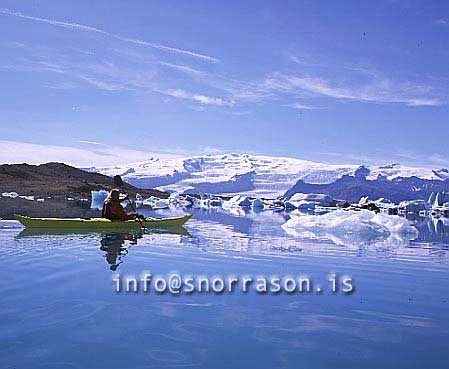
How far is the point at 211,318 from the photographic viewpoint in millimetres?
5211

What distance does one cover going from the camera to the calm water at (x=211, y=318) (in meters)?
4.12

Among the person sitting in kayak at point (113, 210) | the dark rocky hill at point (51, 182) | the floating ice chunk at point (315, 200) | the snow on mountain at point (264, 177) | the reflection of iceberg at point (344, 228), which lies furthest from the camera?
the snow on mountain at point (264, 177)

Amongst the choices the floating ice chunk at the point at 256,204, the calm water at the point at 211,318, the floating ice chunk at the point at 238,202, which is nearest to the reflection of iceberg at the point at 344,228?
the calm water at the point at 211,318

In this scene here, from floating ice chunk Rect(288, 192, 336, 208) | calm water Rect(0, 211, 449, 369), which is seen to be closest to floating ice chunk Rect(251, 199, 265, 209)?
floating ice chunk Rect(288, 192, 336, 208)

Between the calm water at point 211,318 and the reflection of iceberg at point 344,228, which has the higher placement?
the reflection of iceberg at point 344,228

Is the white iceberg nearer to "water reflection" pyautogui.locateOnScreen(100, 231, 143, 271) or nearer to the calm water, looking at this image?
"water reflection" pyautogui.locateOnScreen(100, 231, 143, 271)

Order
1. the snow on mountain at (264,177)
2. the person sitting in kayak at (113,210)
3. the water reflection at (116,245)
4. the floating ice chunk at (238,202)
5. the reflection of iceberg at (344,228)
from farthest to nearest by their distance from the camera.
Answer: the snow on mountain at (264,177) < the floating ice chunk at (238,202) < the reflection of iceberg at (344,228) < the person sitting in kayak at (113,210) < the water reflection at (116,245)

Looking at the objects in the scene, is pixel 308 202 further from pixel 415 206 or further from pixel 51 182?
pixel 51 182

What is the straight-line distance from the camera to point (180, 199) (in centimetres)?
5016

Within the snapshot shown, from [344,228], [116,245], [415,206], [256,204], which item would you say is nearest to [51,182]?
[256,204]

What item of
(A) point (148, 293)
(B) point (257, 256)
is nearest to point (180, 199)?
(B) point (257, 256)

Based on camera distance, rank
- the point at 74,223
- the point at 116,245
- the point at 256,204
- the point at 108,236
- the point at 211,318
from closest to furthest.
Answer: the point at 211,318, the point at 116,245, the point at 108,236, the point at 74,223, the point at 256,204

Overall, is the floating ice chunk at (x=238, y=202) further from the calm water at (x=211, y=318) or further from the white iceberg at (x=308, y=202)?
the calm water at (x=211, y=318)

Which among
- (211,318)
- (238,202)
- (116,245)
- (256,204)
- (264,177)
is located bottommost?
(211,318)
